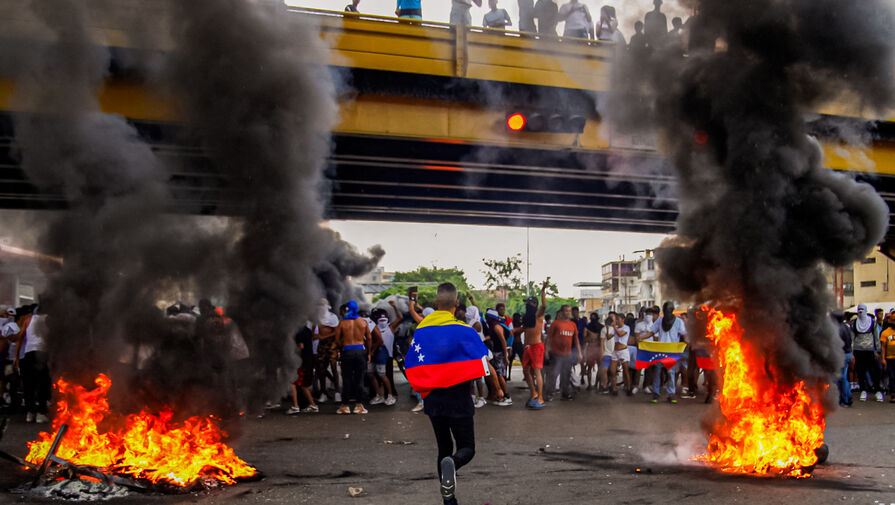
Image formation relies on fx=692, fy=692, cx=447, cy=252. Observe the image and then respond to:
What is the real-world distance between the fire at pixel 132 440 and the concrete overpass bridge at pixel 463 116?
4240 mm

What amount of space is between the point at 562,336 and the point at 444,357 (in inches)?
278

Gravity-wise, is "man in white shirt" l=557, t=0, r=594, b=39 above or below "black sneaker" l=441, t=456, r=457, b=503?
above

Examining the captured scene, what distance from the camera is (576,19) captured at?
1100 cm

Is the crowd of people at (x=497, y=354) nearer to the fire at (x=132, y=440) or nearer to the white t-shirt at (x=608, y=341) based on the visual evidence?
the white t-shirt at (x=608, y=341)

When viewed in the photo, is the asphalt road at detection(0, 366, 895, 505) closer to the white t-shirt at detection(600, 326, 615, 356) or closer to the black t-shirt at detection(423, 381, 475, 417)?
the black t-shirt at detection(423, 381, 475, 417)

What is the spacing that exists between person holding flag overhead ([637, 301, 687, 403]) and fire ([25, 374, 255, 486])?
27.8 ft

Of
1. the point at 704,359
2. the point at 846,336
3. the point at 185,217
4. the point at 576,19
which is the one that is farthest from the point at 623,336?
the point at 185,217

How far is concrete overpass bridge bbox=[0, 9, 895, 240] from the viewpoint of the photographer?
35.1 feet

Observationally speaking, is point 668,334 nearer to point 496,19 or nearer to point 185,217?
point 496,19

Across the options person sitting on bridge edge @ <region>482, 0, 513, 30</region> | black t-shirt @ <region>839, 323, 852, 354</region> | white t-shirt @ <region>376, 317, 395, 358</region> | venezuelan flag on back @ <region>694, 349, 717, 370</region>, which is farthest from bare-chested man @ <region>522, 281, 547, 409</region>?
black t-shirt @ <region>839, 323, 852, 354</region>

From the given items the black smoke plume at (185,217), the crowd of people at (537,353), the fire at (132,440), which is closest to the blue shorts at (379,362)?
the crowd of people at (537,353)

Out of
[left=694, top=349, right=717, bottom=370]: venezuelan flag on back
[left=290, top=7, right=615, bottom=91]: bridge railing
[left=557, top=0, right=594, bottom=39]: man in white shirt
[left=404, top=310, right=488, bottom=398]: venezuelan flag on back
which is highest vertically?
[left=557, top=0, right=594, bottom=39]: man in white shirt

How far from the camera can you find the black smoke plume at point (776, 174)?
230 inches

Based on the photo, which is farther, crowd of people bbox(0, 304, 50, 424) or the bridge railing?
the bridge railing
